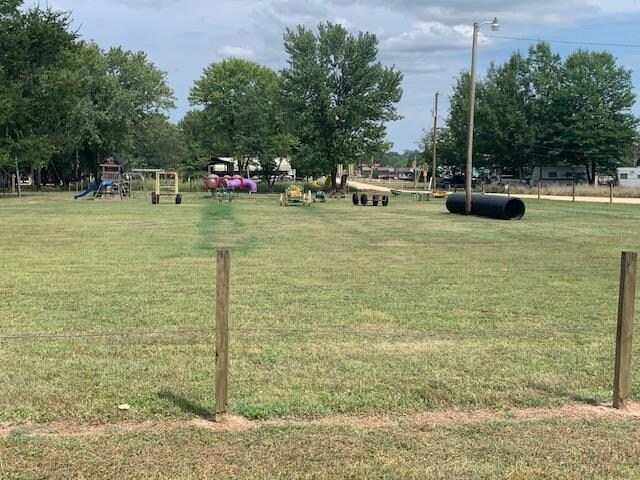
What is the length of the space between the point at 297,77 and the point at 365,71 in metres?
5.56

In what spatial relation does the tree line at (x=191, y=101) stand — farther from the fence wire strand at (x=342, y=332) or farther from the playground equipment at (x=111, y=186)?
the fence wire strand at (x=342, y=332)

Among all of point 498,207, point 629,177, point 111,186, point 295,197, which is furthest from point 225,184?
point 629,177

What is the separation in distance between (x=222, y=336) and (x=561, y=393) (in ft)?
9.05

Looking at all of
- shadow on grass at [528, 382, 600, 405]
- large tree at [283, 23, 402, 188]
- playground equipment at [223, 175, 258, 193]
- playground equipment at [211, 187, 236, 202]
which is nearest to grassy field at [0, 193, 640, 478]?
shadow on grass at [528, 382, 600, 405]

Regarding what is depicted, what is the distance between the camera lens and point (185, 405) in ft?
16.1

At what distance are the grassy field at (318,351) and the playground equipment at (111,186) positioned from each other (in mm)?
31351

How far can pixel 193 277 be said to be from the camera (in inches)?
436

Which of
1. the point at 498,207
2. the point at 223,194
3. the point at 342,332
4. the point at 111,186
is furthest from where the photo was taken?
the point at 111,186

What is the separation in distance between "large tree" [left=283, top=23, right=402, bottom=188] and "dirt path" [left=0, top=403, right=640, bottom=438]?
50620 mm

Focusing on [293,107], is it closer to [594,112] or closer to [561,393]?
[594,112]

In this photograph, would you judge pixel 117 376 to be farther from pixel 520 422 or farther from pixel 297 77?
pixel 297 77

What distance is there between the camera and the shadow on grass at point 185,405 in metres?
4.77

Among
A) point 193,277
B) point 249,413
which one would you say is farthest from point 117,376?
point 193,277

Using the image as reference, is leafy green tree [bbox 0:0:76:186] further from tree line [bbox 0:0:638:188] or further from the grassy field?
the grassy field
